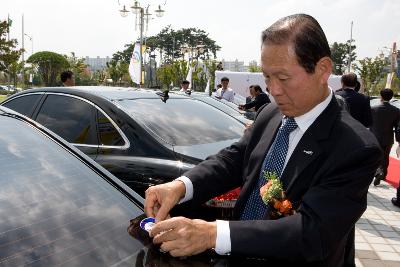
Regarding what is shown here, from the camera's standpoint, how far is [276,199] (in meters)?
1.53

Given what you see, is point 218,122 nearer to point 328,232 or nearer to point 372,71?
point 328,232

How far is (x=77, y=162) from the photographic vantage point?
2.06 metres

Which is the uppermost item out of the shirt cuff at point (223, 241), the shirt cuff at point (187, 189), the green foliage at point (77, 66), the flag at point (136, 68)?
the green foliage at point (77, 66)

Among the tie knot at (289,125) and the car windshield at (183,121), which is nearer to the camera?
the tie knot at (289,125)

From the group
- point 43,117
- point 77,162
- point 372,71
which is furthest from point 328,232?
point 372,71

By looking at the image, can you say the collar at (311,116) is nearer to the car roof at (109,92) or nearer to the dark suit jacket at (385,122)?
the car roof at (109,92)

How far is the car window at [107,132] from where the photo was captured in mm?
3471

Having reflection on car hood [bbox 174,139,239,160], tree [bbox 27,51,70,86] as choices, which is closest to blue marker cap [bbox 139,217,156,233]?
reflection on car hood [bbox 174,139,239,160]

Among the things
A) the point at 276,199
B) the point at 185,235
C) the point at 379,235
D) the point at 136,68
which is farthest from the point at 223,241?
the point at 136,68

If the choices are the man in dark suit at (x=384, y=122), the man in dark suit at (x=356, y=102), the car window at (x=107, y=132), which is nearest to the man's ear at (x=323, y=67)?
the car window at (x=107, y=132)

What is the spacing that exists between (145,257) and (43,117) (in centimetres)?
296

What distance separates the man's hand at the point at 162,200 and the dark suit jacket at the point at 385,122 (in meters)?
6.46

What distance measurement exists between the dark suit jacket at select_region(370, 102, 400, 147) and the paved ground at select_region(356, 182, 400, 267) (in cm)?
111

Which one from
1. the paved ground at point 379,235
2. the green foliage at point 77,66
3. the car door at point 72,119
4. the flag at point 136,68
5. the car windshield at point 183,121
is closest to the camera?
the car windshield at point 183,121
